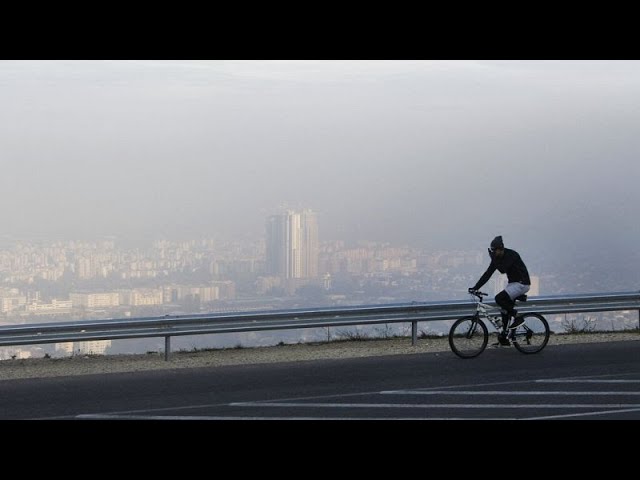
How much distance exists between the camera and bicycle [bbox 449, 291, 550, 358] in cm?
1573

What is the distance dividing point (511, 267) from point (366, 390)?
4313 millimetres

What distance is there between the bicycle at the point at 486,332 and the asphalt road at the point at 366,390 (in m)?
0.19

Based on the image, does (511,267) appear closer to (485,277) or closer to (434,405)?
(485,277)

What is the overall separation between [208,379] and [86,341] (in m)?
2.54

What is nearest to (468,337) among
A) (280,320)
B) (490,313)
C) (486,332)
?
(486,332)

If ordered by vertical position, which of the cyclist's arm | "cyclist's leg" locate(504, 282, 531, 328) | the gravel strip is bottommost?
the gravel strip

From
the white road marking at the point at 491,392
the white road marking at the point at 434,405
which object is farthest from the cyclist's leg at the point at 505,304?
the white road marking at the point at 434,405

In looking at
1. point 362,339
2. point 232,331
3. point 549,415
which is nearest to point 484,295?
point 362,339

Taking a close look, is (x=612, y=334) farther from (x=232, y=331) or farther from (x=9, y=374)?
(x=9, y=374)

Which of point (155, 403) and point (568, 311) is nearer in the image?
point (155, 403)

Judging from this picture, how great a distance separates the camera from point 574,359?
15359mm

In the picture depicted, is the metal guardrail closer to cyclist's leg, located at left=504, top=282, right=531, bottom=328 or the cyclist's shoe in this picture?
cyclist's leg, located at left=504, top=282, right=531, bottom=328

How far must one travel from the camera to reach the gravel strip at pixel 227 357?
50.7ft

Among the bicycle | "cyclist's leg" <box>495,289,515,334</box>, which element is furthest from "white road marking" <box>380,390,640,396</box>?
"cyclist's leg" <box>495,289,515,334</box>
